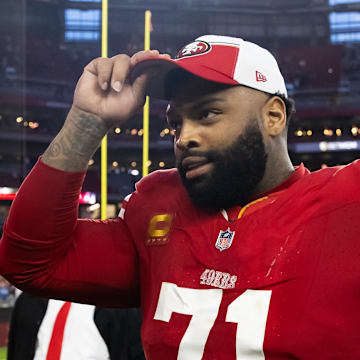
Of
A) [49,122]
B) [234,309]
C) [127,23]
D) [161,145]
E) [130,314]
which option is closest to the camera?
[234,309]

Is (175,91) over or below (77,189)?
over

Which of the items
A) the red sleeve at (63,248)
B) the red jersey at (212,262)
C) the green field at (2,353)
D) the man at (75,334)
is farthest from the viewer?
the green field at (2,353)

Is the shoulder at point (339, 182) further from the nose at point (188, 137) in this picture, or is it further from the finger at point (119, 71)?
the finger at point (119, 71)

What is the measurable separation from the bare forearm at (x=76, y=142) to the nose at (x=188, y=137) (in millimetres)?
130

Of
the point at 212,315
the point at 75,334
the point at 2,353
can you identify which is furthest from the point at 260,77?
the point at 2,353

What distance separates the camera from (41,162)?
98 cm

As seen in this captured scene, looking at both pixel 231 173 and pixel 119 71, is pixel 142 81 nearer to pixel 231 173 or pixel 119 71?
pixel 119 71

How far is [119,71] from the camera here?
3.33 ft

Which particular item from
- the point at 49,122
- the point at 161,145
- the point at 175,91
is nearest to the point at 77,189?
the point at 175,91

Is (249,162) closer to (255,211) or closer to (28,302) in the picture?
(255,211)

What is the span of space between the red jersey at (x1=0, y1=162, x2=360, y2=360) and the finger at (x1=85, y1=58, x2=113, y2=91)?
16 centimetres

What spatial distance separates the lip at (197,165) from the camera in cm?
98

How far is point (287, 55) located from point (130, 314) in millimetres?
17281

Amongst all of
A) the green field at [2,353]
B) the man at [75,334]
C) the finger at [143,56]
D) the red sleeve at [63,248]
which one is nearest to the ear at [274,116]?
the finger at [143,56]
